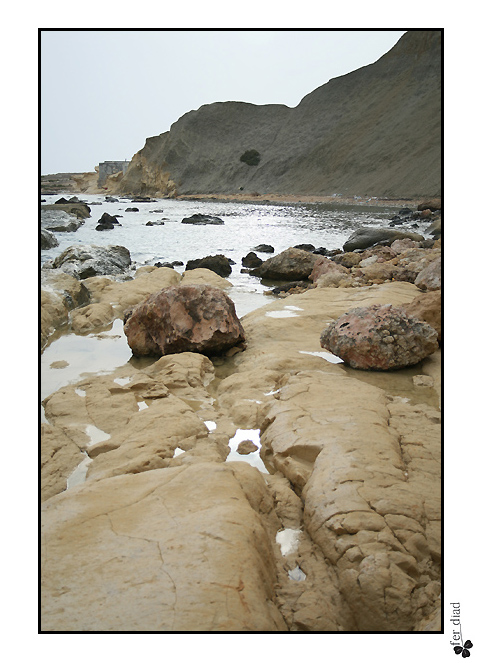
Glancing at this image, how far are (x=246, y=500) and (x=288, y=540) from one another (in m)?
0.20

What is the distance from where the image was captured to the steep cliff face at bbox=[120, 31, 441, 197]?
19630 mm

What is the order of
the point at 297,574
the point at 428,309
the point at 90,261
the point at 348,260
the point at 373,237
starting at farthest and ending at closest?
the point at 373,237 → the point at 348,260 → the point at 90,261 → the point at 428,309 → the point at 297,574

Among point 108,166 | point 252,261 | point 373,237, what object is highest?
point 108,166

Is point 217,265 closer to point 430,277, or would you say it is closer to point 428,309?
point 430,277

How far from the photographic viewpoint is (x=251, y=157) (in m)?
35.2

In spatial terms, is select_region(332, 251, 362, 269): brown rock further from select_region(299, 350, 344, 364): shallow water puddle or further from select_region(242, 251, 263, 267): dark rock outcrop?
select_region(299, 350, 344, 364): shallow water puddle

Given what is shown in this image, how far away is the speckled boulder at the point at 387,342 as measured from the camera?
3252 millimetres

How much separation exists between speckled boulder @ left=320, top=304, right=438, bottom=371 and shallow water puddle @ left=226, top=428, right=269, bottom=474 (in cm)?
108

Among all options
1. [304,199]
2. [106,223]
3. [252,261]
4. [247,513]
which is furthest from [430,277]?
[304,199]

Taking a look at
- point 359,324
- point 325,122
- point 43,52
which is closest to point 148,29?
point 43,52

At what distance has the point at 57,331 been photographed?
4727mm

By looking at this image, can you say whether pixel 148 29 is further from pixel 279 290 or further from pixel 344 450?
pixel 279 290
